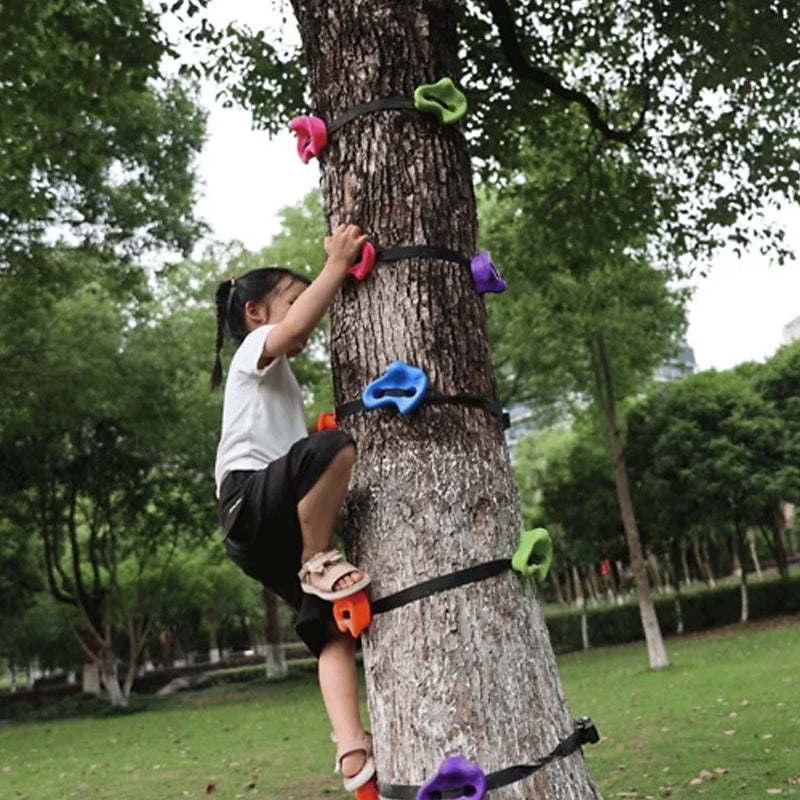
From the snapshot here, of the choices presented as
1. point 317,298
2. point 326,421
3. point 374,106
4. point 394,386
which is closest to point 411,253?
point 317,298

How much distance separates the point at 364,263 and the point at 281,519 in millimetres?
781

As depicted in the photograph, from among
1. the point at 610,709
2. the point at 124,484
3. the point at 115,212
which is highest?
the point at 115,212

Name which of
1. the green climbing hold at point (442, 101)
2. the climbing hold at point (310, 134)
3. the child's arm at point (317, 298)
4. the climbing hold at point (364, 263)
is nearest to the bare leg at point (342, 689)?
the child's arm at point (317, 298)

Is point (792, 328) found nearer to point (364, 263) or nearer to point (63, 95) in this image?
point (63, 95)

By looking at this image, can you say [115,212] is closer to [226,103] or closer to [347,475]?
[226,103]

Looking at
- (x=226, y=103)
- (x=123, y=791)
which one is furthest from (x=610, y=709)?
(x=226, y=103)

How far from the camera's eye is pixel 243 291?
311cm

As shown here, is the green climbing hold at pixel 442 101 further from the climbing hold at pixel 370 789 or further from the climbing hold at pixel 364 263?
the climbing hold at pixel 370 789

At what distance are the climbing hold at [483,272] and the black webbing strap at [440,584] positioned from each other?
34.4 inches

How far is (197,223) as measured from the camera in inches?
571

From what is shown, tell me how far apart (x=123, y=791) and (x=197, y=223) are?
27.8 ft

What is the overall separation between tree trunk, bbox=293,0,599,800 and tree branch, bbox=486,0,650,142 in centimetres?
393

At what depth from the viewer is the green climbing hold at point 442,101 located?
2.90 meters

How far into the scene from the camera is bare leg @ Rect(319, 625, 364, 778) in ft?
8.36
